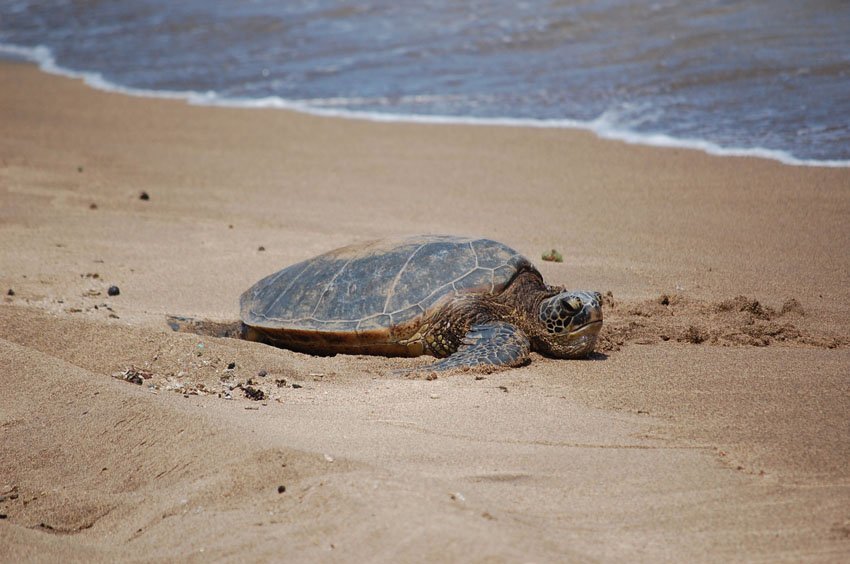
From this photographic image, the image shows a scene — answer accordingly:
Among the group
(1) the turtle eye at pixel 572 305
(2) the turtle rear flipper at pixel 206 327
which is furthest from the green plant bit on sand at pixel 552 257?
(2) the turtle rear flipper at pixel 206 327

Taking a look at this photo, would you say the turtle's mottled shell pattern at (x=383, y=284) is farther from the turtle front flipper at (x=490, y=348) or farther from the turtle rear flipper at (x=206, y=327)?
the turtle front flipper at (x=490, y=348)

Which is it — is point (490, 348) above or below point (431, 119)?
below

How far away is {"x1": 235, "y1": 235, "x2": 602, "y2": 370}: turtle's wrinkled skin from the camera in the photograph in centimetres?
419

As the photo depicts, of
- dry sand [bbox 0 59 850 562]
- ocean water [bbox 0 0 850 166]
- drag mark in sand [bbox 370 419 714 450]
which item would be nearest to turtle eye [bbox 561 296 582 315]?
dry sand [bbox 0 59 850 562]

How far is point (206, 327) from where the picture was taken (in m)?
4.85

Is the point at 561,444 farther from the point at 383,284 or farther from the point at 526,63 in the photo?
the point at 526,63

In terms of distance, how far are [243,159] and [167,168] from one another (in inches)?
30.3

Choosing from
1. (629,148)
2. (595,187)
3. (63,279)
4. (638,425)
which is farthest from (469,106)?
(638,425)

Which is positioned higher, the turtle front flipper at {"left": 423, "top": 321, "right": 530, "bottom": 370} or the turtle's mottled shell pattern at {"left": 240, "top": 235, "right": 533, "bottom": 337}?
the turtle's mottled shell pattern at {"left": 240, "top": 235, "right": 533, "bottom": 337}

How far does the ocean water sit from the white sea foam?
3cm

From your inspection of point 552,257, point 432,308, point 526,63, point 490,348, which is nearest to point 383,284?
point 432,308

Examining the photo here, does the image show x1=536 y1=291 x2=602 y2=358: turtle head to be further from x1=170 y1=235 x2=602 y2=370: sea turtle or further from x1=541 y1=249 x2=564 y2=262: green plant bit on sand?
x1=541 y1=249 x2=564 y2=262: green plant bit on sand

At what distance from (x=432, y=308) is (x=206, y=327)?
4.60 feet

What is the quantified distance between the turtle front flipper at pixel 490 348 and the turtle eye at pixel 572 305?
0.29 metres
